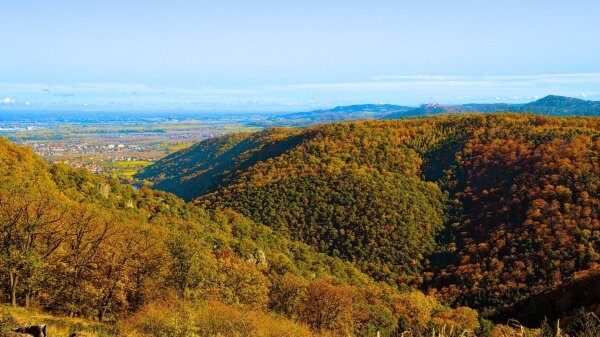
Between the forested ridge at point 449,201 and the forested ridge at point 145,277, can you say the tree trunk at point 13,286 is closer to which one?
the forested ridge at point 145,277

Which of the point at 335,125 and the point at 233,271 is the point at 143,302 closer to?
the point at 233,271

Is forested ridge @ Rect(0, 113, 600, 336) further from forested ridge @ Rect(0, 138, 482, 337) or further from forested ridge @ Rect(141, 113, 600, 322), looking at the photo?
forested ridge @ Rect(141, 113, 600, 322)

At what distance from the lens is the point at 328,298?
127ft

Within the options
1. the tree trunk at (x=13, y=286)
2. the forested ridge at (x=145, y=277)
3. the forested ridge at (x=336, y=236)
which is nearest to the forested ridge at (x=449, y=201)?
the forested ridge at (x=336, y=236)

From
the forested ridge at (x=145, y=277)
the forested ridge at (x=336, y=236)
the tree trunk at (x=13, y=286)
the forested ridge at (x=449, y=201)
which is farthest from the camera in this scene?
the forested ridge at (x=449, y=201)

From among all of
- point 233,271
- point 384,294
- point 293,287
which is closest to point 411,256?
point 384,294

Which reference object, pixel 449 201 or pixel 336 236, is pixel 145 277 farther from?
pixel 449 201

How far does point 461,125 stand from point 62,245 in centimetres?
9976

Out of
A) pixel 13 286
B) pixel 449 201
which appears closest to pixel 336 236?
pixel 449 201

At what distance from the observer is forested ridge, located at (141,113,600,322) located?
62031 mm

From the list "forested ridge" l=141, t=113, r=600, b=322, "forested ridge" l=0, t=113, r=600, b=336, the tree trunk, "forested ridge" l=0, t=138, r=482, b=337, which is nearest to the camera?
the tree trunk

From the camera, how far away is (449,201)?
3425 inches

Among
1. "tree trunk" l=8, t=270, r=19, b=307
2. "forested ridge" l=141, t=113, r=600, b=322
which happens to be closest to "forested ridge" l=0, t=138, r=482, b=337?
"tree trunk" l=8, t=270, r=19, b=307

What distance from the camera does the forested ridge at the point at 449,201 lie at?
204 ft
